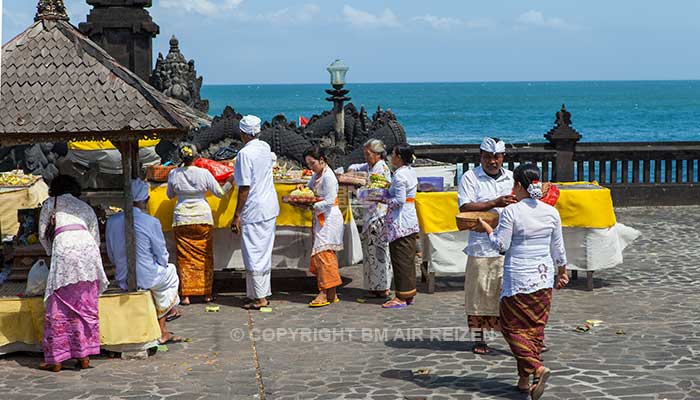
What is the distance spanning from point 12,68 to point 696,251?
9.27 meters

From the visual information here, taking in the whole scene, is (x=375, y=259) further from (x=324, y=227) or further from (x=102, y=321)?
(x=102, y=321)

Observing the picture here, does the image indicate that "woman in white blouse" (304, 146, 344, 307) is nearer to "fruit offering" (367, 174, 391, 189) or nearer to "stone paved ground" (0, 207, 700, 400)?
"stone paved ground" (0, 207, 700, 400)

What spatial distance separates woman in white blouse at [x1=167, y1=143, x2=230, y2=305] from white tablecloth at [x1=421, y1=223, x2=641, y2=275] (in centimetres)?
239

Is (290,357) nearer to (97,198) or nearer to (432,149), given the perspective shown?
(97,198)

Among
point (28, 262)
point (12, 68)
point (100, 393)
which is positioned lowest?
Answer: point (100, 393)

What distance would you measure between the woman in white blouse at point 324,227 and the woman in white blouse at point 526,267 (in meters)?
3.64

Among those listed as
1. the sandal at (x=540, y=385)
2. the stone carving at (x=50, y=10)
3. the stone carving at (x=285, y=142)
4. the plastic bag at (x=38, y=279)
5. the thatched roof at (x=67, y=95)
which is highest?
the stone carving at (x=50, y=10)

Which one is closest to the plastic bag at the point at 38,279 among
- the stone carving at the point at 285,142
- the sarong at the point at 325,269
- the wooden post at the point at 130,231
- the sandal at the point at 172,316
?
the wooden post at the point at 130,231

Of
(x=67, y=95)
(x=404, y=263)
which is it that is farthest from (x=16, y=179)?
(x=404, y=263)

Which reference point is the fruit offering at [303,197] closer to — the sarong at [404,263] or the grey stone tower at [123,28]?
the sarong at [404,263]

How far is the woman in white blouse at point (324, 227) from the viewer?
36.3 ft

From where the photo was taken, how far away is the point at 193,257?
36.9 ft

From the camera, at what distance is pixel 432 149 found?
18703 millimetres

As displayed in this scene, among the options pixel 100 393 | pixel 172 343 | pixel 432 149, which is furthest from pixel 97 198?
pixel 100 393
